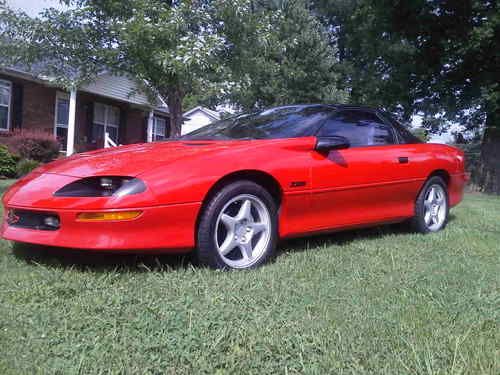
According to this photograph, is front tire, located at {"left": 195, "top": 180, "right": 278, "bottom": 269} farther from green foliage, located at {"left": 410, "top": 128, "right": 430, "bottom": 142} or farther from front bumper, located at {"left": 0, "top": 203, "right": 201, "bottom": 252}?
green foliage, located at {"left": 410, "top": 128, "right": 430, "bottom": 142}

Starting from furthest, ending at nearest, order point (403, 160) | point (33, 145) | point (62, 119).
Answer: point (62, 119)
point (33, 145)
point (403, 160)

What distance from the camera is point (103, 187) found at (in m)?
2.74

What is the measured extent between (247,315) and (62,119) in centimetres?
1478

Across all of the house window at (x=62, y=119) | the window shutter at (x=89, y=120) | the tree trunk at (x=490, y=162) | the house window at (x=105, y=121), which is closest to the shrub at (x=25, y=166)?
the house window at (x=62, y=119)

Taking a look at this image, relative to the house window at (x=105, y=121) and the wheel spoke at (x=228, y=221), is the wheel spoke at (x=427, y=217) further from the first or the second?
the house window at (x=105, y=121)

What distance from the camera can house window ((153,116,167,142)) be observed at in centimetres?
2120

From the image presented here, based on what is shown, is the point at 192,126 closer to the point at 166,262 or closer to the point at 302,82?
the point at 302,82

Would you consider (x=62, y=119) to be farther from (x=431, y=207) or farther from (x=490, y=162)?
(x=490, y=162)

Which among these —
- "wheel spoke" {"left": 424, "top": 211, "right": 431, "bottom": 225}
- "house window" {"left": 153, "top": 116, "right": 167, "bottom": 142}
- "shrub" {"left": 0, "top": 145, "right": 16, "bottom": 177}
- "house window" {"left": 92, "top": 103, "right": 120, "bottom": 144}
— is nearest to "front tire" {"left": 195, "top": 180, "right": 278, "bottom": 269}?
"wheel spoke" {"left": 424, "top": 211, "right": 431, "bottom": 225}

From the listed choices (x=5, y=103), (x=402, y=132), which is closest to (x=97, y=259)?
(x=402, y=132)

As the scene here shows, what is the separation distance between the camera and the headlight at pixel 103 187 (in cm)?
268

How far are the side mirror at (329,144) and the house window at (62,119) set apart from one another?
13.2m

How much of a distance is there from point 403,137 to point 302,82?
1749 cm

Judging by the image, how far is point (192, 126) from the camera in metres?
40.6
